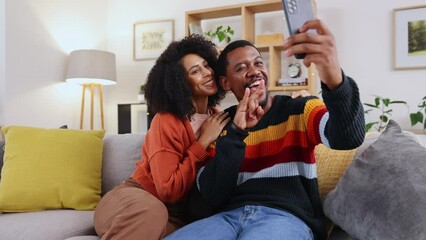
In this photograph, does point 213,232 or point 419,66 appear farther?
point 419,66

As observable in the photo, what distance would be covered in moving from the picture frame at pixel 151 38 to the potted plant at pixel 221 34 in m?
0.59

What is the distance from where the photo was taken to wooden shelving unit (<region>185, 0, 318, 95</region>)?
3094mm

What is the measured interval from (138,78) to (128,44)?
40cm

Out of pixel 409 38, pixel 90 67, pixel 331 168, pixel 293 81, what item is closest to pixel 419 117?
pixel 409 38

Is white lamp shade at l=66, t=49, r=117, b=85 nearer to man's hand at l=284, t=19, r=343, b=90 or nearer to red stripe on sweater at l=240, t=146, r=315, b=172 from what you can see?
red stripe on sweater at l=240, t=146, r=315, b=172

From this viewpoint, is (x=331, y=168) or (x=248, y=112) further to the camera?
(x=331, y=168)

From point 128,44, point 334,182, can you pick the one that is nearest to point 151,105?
point 334,182

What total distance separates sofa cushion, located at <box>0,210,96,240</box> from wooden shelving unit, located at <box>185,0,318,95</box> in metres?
1.95

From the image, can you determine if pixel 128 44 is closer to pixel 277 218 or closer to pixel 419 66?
pixel 419 66

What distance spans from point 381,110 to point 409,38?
1.97 ft

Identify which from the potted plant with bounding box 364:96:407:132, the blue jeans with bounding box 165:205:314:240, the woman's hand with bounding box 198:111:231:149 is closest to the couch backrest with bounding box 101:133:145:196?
the woman's hand with bounding box 198:111:231:149

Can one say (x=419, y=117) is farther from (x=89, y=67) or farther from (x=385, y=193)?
(x=89, y=67)

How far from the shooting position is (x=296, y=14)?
0.83 meters

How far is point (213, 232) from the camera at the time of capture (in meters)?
1.13
